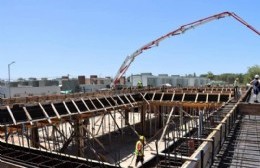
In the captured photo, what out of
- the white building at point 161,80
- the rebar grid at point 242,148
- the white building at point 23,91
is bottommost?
the rebar grid at point 242,148

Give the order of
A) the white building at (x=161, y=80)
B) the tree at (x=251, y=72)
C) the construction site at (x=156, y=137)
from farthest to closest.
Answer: the tree at (x=251, y=72) → the white building at (x=161, y=80) → the construction site at (x=156, y=137)

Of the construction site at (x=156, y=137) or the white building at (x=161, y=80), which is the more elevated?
the white building at (x=161, y=80)

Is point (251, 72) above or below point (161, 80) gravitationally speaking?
above

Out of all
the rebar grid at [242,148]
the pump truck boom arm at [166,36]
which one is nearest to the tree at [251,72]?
the pump truck boom arm at [166,36]

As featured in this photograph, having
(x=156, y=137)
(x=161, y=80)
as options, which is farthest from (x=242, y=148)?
(x=161, y=80)

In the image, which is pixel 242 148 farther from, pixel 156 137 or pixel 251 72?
pixel 251 72

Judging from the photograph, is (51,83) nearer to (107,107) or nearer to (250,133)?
(107,107)

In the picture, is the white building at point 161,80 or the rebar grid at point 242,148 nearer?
the rebar grid at point 242,148

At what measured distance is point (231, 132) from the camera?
9844 millimetres

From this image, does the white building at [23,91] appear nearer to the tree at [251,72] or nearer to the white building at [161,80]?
the white building at [161,80]

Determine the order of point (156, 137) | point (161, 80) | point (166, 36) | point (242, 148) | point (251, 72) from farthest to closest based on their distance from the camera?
point (251, 72) → point (161, 80) → point (166, 36) → point (156, 137) → point (242, 148)

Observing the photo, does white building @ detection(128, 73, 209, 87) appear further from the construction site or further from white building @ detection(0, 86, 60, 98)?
the construction site

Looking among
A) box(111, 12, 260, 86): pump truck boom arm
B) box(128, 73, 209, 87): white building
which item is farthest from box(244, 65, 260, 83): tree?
box(111, 12, 260, 86): pump truck boom arm

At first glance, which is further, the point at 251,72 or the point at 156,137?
the point at 251,72
